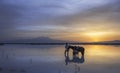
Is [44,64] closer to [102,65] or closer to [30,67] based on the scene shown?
[30,67]

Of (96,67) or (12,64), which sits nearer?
(96,67)

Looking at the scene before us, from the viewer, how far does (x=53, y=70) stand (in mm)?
14180

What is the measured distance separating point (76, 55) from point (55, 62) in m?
2.43

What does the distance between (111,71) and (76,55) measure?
1.60 meters

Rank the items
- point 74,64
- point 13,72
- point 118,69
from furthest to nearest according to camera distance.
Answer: point 74,64 → point 118,69 → point 13,72

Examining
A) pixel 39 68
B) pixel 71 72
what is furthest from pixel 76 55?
pixel 39 68

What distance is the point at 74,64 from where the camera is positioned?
15.6 m

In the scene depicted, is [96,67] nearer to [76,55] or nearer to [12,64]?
[76,55]

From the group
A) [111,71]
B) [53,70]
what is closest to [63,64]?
[53,70]

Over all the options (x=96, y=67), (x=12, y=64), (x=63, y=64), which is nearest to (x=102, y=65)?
(x=96, y=67)

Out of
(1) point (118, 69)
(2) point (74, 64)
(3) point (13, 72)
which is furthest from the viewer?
(2) point (74, 64)

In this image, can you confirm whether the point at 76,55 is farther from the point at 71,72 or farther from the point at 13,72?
the point at 13,72

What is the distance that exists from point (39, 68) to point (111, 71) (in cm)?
314

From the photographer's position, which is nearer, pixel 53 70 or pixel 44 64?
pixel 53 70
